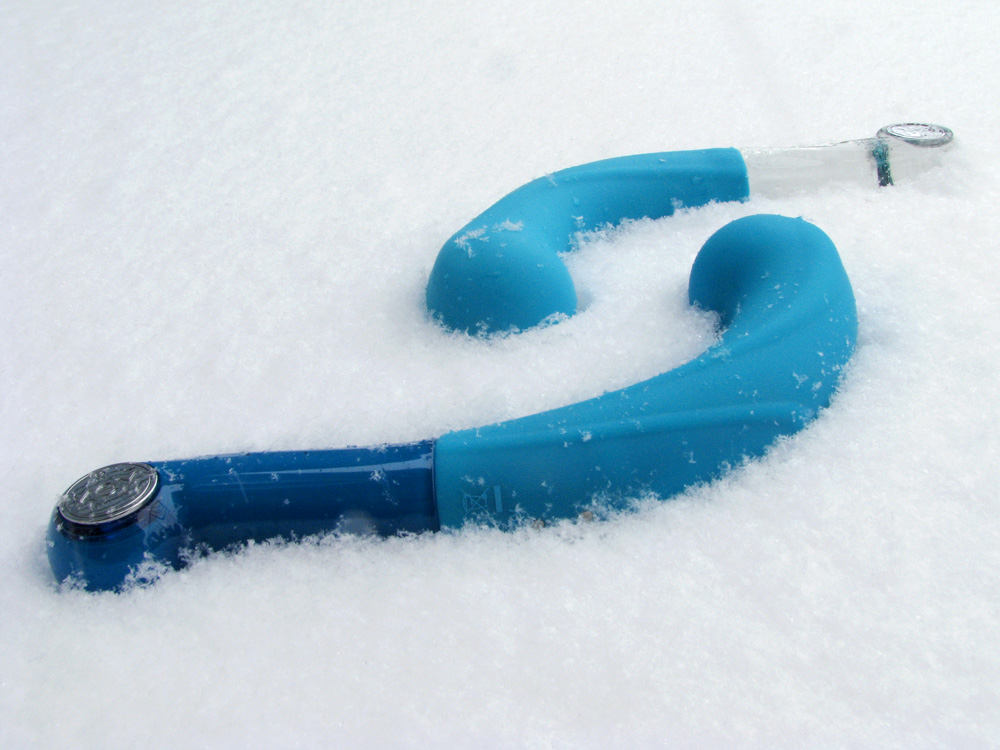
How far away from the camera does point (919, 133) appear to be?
3.64ft

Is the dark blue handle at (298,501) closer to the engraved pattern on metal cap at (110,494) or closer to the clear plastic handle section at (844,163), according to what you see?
the engraved pattern on metal cap at (110,494)

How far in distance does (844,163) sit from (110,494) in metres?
1.00

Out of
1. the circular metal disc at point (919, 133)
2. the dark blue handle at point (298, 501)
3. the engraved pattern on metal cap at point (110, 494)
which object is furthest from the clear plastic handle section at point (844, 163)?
the engraved pattern on metal cap at point (110, 494)

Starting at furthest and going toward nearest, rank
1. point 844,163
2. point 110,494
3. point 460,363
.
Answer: point 844,163 < point 460,363 < point 110,494

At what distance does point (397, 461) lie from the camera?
650mm

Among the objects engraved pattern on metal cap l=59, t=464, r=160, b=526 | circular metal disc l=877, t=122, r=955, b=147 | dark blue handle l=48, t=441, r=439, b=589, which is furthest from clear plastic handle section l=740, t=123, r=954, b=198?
engraved pattern on metal cap l=59, t=464, r=160, b=526

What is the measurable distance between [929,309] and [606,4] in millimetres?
989

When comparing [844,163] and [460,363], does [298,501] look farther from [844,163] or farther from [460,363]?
[844,163]

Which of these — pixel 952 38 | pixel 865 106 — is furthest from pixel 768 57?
pixel 952 38

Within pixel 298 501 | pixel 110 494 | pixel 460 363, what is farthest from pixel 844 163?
pixel 110 494

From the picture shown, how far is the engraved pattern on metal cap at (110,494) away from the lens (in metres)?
0.61

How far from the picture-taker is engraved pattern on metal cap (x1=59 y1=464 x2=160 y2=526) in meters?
0.61

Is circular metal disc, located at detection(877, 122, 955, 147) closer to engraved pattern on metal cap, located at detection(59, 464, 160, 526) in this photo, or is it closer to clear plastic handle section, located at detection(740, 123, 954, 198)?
clear plastic handle section, located at detection(740, 123, 954, 198)

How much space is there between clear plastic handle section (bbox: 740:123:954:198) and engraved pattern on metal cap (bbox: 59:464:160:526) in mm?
842
